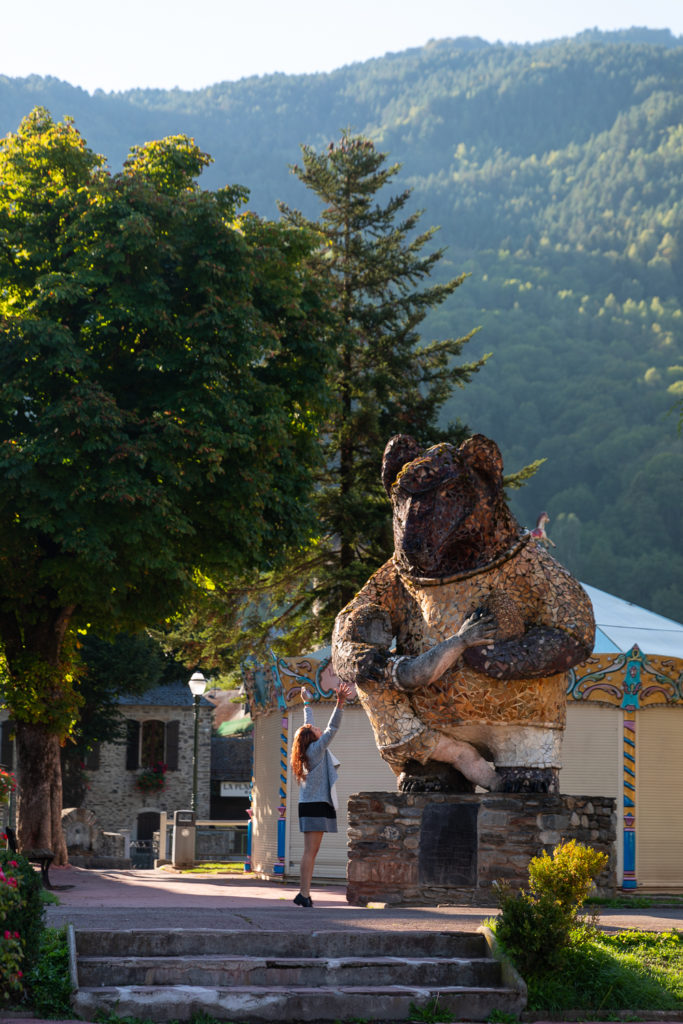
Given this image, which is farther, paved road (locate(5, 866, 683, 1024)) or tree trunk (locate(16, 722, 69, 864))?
tree trunk (locate(16, 722, 69, 864))

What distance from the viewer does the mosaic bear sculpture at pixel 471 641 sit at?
1180cm

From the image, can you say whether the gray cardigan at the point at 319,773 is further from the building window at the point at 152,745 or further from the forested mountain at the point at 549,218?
the building window at the point at 152,745

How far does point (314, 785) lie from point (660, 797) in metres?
10.9

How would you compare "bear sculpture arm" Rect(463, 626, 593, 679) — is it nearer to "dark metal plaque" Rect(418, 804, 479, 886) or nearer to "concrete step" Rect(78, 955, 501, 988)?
"dark metal plaque" Rect(418, 804, 479, 886)

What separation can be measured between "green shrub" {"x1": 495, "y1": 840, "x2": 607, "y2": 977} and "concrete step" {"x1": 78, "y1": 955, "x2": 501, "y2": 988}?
0.80 feet

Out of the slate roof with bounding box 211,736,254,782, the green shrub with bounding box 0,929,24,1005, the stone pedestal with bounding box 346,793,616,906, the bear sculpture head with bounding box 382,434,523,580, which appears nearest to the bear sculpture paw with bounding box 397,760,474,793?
the stone pedestal with bounding box 346,793,616,906

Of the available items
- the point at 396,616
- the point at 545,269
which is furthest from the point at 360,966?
the point at 545,269

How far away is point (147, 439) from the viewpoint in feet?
67.6

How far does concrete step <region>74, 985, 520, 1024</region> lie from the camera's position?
7.75 meters

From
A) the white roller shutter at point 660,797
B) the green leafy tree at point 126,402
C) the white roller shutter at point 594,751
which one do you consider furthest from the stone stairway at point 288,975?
the white roller shutter at point 660,797

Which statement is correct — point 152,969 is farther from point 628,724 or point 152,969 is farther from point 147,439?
point 628,724

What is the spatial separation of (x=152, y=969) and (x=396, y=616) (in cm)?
507

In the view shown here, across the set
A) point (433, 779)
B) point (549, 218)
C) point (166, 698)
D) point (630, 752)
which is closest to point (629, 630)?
point (630, 752)

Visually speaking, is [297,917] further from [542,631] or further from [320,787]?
[542,631]
